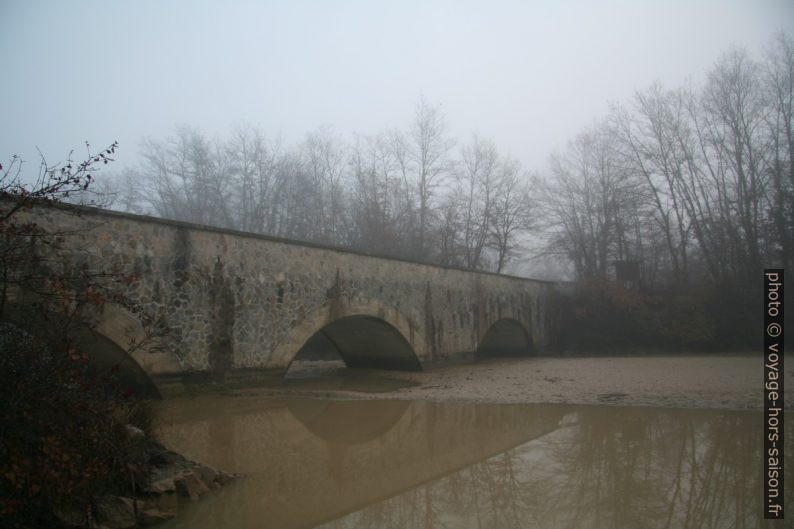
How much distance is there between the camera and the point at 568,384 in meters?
11.9

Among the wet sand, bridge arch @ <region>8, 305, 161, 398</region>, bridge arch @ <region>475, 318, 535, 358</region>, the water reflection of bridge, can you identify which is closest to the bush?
the water reflection of bridge

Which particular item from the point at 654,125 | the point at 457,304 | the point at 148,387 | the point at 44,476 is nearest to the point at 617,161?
the point at 654,125

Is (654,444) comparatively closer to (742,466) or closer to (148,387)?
(742,466)

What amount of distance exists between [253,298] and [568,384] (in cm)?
757

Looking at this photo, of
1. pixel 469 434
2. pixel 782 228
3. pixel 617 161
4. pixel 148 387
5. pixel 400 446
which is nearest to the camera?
pixel 400 446

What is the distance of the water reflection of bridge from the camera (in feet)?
14.9

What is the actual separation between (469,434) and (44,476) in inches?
209

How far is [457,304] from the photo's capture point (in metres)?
17.4

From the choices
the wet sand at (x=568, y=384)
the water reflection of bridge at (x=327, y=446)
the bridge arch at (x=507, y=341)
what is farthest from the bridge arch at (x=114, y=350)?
the bridge arch at (x=507, y=341)

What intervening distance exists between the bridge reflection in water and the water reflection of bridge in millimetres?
21

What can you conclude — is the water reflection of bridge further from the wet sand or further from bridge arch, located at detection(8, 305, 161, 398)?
the wet sand

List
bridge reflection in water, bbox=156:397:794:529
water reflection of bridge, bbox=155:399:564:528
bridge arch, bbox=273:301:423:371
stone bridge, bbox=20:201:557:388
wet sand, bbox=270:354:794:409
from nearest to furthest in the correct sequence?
bridge reflection in water, bbox=156:397:794:529, water reflection of bridge, bbox=155:399:564:528, stone bridge, bbox=20:201:557:388, wet sand, bbox=270:354:794:409, bridge arch, bbox=273:301:423:371

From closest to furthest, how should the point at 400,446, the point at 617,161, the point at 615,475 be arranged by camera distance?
the point at 615,475 → the point at 400,446 → the point at 617,161

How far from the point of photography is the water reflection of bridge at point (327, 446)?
4531 millimetres
